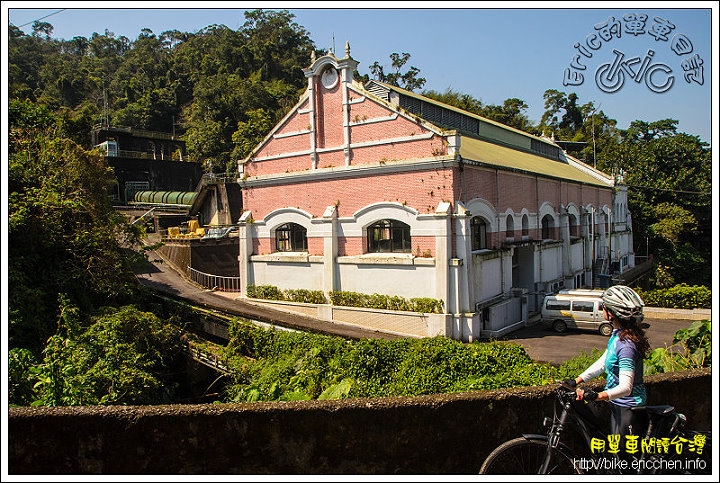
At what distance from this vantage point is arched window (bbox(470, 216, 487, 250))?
664 inches

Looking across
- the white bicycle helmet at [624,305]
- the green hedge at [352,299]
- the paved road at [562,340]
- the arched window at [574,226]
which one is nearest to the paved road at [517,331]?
the paved road at [562,340]

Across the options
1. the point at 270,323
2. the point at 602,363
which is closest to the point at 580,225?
the point at 270,323

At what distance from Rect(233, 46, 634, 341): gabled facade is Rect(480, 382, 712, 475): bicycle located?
11.1 metres

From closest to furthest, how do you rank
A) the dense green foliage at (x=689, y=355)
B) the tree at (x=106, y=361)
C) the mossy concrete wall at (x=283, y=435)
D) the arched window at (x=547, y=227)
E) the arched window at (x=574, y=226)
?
the mossy concrete wall at (x=283, y=435)
the dense green foliage at (x=689, y=355)
the tree at (x=106, y=361)
the arched window at (x=547, y=227)
the arched window at (x=574, y=226)

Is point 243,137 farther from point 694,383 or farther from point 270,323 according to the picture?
point 694,383

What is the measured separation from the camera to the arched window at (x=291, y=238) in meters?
19.7

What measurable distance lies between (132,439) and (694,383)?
6.13m

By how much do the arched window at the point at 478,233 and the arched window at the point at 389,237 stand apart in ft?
7.66

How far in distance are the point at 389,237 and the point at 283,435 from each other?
12456mm

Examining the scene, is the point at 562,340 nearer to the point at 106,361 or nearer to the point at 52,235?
the point at 106,361

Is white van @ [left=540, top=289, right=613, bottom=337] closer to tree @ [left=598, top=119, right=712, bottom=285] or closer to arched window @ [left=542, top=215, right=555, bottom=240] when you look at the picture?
arched window @ [left=542, top=215, right=555, bottom=240]

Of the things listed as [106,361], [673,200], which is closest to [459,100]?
[673,200]

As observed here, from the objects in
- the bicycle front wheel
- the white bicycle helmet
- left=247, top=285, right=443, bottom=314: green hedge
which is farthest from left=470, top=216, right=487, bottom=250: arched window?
the bicycle front wheel

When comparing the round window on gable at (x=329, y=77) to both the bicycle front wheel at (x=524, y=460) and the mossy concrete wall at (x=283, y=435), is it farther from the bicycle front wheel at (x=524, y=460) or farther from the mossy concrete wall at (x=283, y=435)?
the bicycle front wheel at (x=524, y=460)
